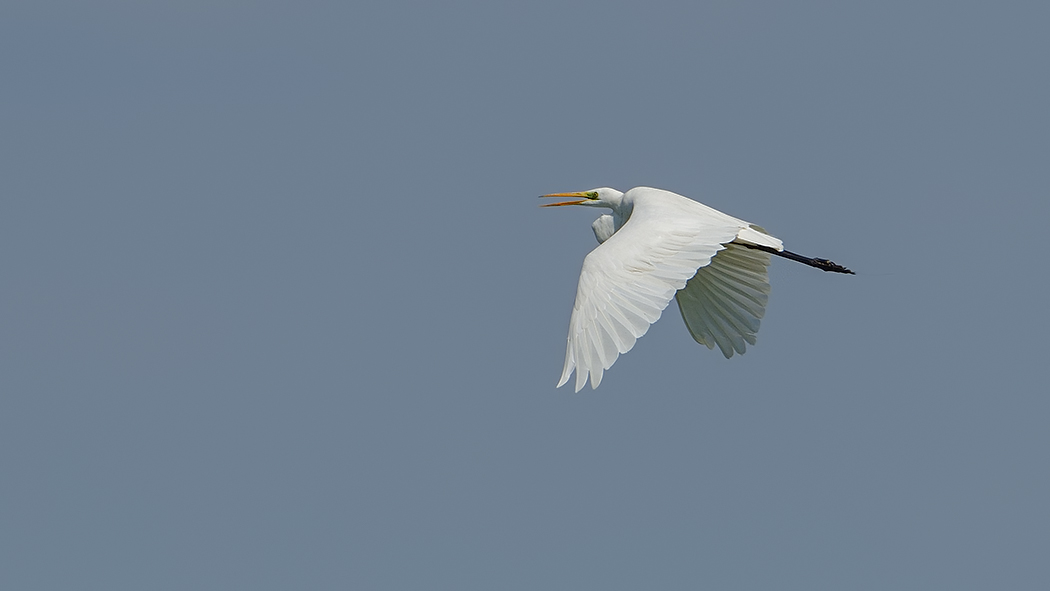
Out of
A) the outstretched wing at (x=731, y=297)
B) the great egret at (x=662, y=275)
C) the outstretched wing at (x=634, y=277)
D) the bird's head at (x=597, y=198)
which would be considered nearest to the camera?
the outstretched wing at (x=634, y=277)

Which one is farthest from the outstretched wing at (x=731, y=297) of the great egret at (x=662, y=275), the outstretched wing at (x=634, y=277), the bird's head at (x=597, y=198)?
the bird's head at (x=597, y=198)

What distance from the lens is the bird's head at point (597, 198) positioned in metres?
14.9

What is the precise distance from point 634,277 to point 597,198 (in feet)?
17.3

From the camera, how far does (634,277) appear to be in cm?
1002

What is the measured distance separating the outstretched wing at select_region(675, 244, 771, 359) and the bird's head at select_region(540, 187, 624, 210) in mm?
1994

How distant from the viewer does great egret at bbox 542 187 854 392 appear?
9334 mm

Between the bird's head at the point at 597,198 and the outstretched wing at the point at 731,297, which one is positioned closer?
the outstretched wing at the point at 731,297

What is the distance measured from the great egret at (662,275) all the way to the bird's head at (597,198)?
0.5 inches

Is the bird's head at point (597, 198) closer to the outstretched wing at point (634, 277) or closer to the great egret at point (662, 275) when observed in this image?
the great egret at point (662, 275)

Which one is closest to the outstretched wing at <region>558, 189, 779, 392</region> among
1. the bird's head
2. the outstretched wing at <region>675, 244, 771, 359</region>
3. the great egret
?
the great egret

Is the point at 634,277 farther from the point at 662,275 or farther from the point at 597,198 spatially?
the point at 597,198

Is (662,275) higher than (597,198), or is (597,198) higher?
(597,198)

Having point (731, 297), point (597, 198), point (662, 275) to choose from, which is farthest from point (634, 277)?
point (597, 198)

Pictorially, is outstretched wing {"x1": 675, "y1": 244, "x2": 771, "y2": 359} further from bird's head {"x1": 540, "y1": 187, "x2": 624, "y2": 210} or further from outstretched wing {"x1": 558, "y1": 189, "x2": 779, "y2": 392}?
bird's head {"x1": 540, "y1": 187, "x2": 624, "y2": 210}
